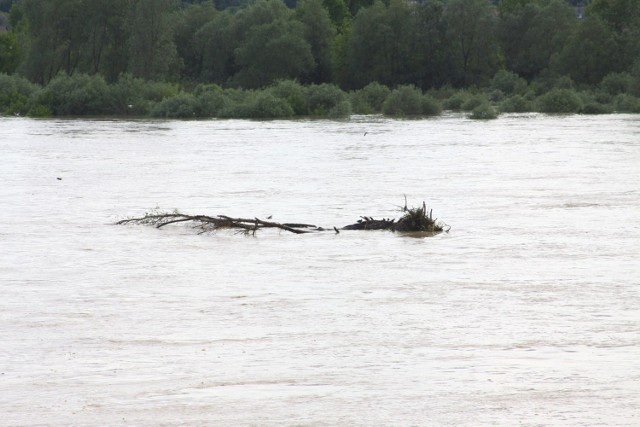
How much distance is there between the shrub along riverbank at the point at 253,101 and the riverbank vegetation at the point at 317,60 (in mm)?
78

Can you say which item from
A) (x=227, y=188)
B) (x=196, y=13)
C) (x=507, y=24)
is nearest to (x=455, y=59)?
(x=507, y=24)

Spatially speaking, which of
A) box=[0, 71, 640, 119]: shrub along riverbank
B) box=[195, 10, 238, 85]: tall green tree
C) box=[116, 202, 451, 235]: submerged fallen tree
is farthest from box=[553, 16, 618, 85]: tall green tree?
box=[116, 202, 451, 235]: submerged fallen tree

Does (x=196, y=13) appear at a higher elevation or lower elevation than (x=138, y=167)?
higher

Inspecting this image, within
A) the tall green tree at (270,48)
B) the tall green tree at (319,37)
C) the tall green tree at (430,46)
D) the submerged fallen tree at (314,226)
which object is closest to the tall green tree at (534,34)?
the tall green tree at (430,46)

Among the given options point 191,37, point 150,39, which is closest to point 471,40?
point 191,37

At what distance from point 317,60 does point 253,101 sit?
25637mm

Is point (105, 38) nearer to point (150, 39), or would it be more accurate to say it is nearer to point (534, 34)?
point (150, 39)

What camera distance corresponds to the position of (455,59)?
84562mm

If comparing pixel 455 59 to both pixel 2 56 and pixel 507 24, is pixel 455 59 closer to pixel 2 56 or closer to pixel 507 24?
pixel 507 24

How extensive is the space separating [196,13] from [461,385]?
81516 millimetres

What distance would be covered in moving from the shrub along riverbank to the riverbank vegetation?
0.26ft

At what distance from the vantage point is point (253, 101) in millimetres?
60594

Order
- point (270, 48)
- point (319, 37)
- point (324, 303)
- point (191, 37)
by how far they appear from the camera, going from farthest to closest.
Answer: point (191, 37), point (319, 37), point (270, 48), point (324, 303)

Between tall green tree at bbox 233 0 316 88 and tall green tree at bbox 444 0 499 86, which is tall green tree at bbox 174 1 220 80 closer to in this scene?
tall green tree at bbox 233 0 316 88
